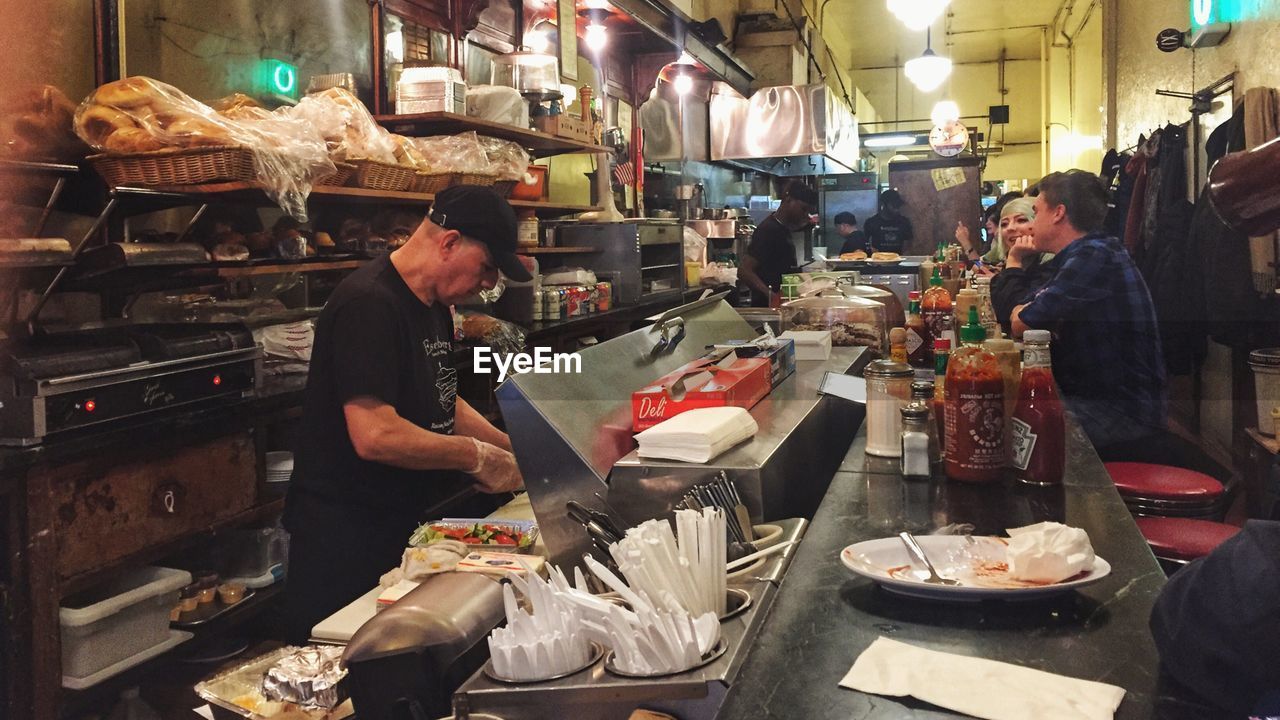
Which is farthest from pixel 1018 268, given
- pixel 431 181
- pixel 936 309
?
pixel 431 181

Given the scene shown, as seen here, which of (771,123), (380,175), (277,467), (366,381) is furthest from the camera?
(771,123)

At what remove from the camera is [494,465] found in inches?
111

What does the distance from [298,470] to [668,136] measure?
650 cm

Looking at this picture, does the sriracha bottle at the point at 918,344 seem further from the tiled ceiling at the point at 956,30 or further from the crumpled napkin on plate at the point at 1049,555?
the tiled ceiling at the point at 956,30

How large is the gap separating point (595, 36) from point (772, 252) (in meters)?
2.37

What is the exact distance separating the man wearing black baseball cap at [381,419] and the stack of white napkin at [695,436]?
0.89 metres

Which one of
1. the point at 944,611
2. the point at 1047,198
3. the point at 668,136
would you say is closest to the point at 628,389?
the point at 944,611

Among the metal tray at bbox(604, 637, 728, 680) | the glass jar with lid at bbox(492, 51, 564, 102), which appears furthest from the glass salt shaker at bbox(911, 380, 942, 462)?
the glass jar with lid at bbox(492, 51, 564, 102)

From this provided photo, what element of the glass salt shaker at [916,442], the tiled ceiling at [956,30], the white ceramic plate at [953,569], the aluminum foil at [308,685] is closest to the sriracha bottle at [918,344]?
the glass salt shaker at [916,442]

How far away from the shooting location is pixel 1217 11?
19.4 feet

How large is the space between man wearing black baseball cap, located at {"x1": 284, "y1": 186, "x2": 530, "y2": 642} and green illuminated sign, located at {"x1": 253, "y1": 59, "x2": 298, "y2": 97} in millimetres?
1689

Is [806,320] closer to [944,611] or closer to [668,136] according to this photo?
[944,611]

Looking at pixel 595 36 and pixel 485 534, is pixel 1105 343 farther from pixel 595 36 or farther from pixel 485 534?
pixel 595 36

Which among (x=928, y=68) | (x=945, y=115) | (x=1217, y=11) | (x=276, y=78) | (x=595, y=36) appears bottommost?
(x=276, y=78)
